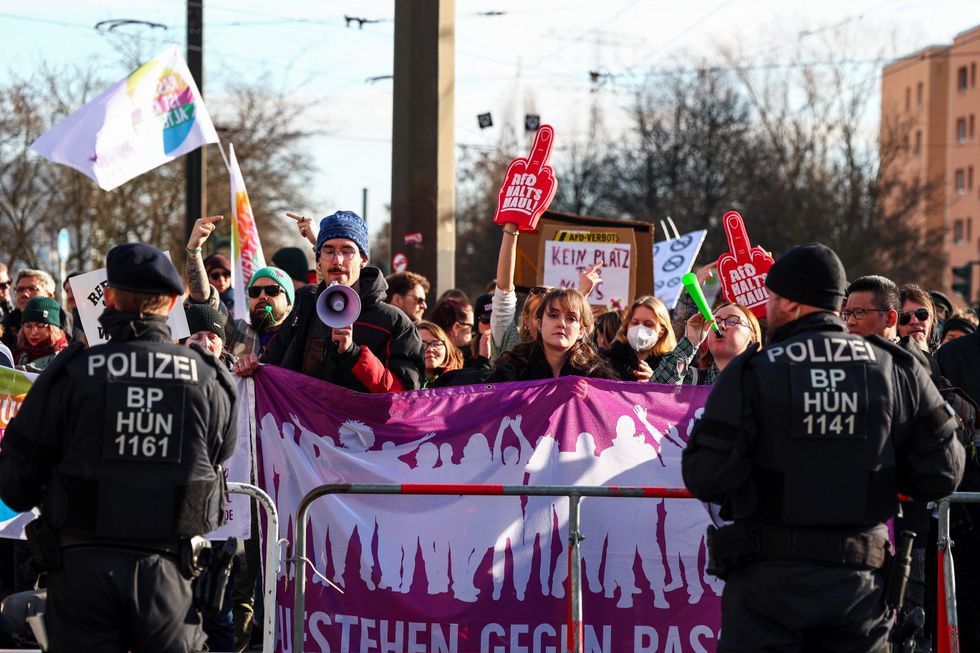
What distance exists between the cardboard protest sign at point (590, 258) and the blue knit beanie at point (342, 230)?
4781mm

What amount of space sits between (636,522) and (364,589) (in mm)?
1353

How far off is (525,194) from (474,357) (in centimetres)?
127

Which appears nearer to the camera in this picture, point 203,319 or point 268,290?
point 203,319

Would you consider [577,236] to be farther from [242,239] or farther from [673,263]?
[242,239]

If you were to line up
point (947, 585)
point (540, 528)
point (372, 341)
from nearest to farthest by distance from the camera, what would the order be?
point (947, 585), point (540, 528), point (372, 341)

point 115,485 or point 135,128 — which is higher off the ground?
point 135,128

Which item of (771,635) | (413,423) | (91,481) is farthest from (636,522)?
(91,481)

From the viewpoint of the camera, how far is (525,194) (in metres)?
8.78

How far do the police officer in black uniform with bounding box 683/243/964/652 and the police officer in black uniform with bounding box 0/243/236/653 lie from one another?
1.77m

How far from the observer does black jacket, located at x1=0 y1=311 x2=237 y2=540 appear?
4.75m

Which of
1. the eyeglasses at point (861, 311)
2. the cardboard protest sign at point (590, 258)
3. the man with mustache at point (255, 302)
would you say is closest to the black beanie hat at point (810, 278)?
the eyeglasses at point (861, 311)

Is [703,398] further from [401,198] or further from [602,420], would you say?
[401,198]

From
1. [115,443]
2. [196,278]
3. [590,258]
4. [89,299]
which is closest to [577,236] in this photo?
[590,258]

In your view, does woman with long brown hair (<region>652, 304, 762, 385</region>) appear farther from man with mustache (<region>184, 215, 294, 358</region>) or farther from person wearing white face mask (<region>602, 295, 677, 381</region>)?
man with mustache (<region>184, 215, 294, 358</region>)
